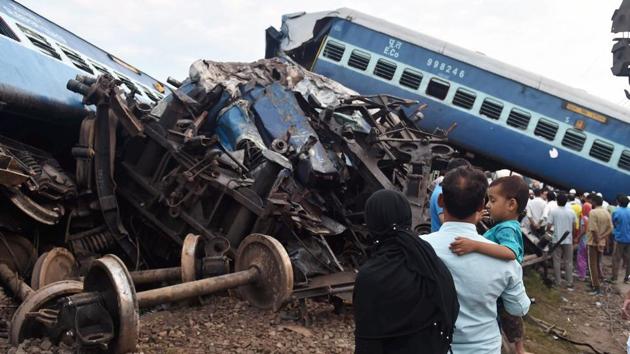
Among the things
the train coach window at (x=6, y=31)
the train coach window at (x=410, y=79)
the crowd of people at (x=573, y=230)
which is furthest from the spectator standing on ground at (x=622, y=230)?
the train coach window at (x=6, y=31)

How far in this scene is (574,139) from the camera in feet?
42.7

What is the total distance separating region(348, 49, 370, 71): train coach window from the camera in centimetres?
1383

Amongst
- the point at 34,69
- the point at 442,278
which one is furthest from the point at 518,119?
the point at 442,278

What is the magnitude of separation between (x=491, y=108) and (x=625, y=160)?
3501mm

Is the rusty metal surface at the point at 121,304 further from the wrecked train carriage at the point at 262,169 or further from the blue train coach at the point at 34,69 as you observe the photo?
the blue train coach at the point at 34,69

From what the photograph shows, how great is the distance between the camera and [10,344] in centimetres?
345

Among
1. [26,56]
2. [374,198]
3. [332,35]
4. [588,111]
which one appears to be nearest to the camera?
[374,198]

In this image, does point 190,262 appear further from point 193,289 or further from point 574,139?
point 574,139

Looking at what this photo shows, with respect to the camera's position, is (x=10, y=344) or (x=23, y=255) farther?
(x=23, y=255)

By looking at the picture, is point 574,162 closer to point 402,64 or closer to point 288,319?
point 402,64

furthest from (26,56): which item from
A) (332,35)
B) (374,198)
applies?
(332,35)

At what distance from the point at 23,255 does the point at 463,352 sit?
16.0 ft

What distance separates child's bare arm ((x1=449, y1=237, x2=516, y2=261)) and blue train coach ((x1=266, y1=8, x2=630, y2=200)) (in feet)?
39.3

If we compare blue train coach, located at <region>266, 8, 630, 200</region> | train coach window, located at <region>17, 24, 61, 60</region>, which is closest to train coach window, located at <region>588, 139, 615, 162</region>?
blue train coach, located at <region>266, 8, 630, 200</region>
